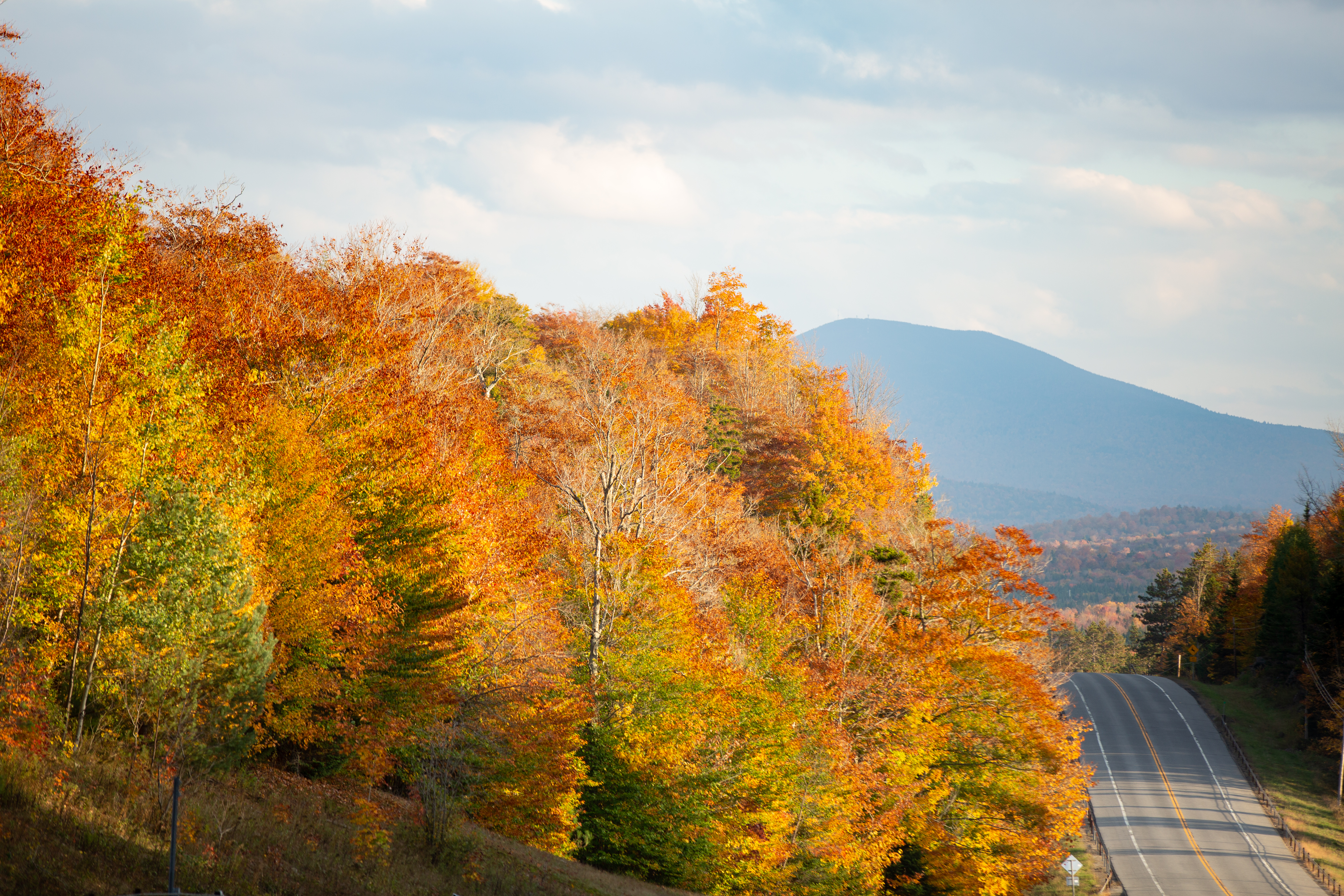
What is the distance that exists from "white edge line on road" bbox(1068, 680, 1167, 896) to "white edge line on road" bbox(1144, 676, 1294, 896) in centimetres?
547

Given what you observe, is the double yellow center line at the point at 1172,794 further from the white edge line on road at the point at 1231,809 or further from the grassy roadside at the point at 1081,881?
the grassy roadside at the point at 1081,881

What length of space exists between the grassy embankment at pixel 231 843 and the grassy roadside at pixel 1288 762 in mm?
47046

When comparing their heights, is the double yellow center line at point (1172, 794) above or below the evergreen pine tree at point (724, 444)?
below

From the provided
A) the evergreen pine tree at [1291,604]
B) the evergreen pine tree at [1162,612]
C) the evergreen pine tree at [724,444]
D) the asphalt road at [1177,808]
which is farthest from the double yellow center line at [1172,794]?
the evergreen pine tree at [724,444]

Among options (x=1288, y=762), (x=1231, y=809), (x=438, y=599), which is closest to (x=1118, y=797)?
(x=1231, y=809)

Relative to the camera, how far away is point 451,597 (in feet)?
89.8

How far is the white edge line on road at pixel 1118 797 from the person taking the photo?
4406 cm

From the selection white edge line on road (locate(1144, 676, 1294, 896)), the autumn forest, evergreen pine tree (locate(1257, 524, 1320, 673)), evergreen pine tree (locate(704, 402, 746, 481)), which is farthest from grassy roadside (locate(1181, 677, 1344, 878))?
evergreen pine tree (locate(704, 402, 746, 481))

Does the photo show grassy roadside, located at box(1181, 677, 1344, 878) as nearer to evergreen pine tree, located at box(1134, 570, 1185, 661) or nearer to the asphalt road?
the asphalt road

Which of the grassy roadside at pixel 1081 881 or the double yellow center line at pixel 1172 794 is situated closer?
the grassy roadside at pixel 1081 881

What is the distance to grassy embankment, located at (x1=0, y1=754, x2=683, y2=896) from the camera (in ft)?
38.7

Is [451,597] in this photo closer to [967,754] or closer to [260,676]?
[260,676]

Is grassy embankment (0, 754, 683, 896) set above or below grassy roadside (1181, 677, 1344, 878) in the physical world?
above

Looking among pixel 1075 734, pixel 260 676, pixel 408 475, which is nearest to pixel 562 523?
pixel 408 475
